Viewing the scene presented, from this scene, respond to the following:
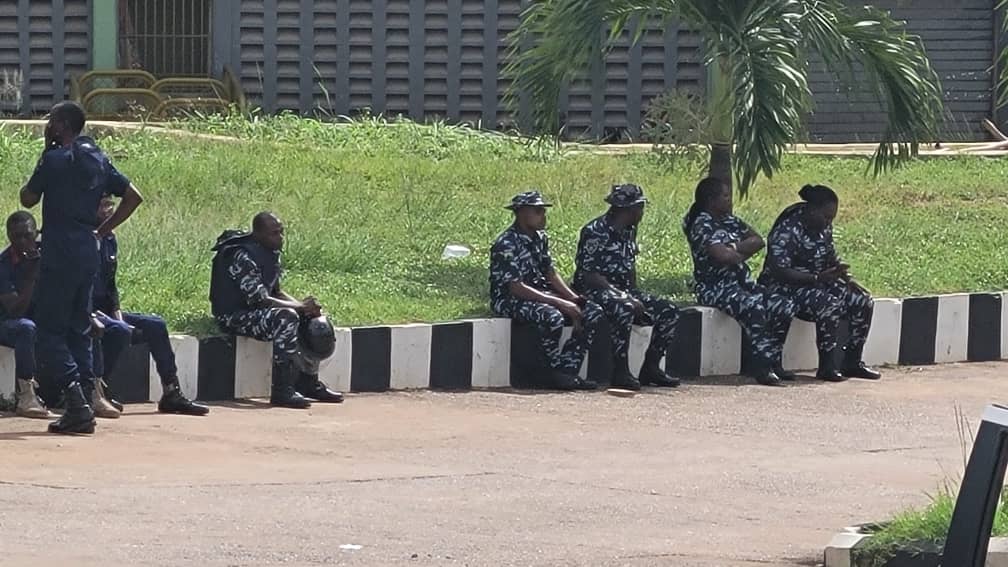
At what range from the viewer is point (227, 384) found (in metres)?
11.2

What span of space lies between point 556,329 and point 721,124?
2691 mm

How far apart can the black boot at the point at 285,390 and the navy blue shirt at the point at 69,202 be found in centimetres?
150

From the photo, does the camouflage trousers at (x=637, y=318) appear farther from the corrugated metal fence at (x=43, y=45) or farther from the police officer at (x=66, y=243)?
the corrugated metal fence at (x=43, y=45)

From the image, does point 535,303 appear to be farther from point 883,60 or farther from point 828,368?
point 883,60

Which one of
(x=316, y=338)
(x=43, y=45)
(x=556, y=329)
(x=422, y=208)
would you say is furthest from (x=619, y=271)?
(x=43, y=45)

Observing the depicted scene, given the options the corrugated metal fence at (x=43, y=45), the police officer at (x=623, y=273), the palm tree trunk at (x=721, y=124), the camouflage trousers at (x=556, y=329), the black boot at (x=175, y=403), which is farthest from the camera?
the corrugated metal fence at (x=43, y=45)

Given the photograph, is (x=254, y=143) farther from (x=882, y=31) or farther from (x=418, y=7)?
(x=882, y=31)

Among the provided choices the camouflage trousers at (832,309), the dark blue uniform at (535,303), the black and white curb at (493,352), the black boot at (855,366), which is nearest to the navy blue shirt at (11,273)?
the black and white curb at (493,352)

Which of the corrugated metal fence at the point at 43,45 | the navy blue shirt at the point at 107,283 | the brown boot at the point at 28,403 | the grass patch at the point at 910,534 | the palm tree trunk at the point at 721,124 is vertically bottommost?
the brown boot at the point at 28,403

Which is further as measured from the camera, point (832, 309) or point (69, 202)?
point (832, 309)

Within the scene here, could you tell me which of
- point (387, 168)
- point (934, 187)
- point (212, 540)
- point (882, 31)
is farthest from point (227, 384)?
point (934, 187)

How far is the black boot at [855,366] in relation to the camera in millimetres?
12883

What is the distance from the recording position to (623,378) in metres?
12.1

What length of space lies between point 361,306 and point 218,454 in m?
2.94
